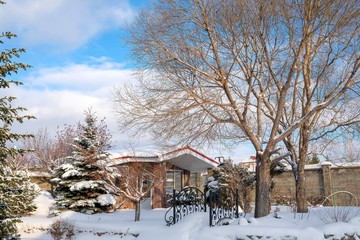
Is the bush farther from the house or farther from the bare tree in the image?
the house

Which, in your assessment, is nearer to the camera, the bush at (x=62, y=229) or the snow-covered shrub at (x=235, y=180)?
the bush at (x=62, y=229)

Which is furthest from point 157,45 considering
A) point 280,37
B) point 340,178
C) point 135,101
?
point 340,178

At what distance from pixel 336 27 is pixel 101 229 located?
1032 centimetres

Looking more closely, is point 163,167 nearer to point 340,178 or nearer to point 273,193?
point 273,193

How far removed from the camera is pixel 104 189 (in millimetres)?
14758

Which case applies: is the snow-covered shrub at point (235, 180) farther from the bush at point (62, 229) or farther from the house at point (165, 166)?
the bush at point (62, 229)

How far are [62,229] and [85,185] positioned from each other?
282 cm

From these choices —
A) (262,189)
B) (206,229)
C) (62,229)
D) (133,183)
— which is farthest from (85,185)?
(262,189)

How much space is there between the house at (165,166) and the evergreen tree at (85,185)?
107 centimetres

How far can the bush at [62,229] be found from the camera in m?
11.3

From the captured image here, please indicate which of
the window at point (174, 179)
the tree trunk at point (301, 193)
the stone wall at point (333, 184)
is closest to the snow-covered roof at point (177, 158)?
the window at point (174, 179)

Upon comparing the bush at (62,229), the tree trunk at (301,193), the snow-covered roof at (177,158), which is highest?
the snow-covered roof at (177,158)

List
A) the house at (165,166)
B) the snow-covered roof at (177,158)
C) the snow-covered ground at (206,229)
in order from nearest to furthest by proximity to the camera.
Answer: the snow-covered ground at (206,229) < the snow-covered roof at (177,158) < the house at (165,166)

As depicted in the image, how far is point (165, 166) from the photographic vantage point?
17.7 meters
